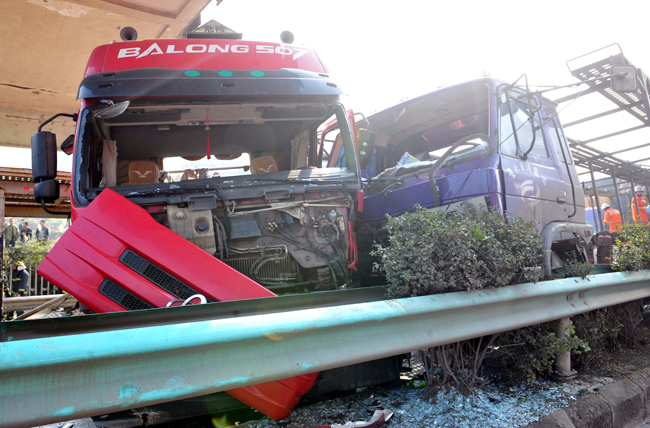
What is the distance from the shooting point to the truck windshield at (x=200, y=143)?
3.48m

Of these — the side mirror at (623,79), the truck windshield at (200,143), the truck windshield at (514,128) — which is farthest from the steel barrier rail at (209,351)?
the side mirror at (623,79)

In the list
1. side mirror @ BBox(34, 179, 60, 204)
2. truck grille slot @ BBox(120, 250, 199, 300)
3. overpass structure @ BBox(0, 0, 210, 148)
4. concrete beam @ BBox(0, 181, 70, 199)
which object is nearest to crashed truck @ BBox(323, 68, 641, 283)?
truck grille slot @ BBox(120, 250, 199, 300)

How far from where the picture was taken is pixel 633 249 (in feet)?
12.4

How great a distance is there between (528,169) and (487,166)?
2.14ft

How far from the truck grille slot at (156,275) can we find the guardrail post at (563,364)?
8.59 feet

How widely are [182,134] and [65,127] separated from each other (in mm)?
6846

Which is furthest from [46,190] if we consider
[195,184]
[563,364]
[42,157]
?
[563,364]

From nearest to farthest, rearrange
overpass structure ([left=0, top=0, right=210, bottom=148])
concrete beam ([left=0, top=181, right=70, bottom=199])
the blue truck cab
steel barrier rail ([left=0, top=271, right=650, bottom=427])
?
steel barrier rail ([left=0, top=271, right=650, bottom=427]) → the blue truck cab → overpass structure ([left=0, top=0, right=210, bottom=148]) → concrete beam ([left=0, top=181, right=70, bottom=199])

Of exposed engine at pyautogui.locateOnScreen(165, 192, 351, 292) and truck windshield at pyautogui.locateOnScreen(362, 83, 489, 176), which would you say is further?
truck windshield at pyautogui.locateOnScreen(362, 83, 489, 176)

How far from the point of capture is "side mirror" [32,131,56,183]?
346cm

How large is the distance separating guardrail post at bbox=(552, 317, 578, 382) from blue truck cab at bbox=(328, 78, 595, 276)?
0.37 m

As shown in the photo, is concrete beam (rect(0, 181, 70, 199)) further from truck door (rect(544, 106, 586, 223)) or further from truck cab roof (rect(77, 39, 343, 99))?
truck door (rect(544, 106, 586, 223))

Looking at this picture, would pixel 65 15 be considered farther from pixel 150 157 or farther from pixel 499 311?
pixel 499 311

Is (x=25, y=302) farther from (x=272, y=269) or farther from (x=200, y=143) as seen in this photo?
(x=272, y=269)
